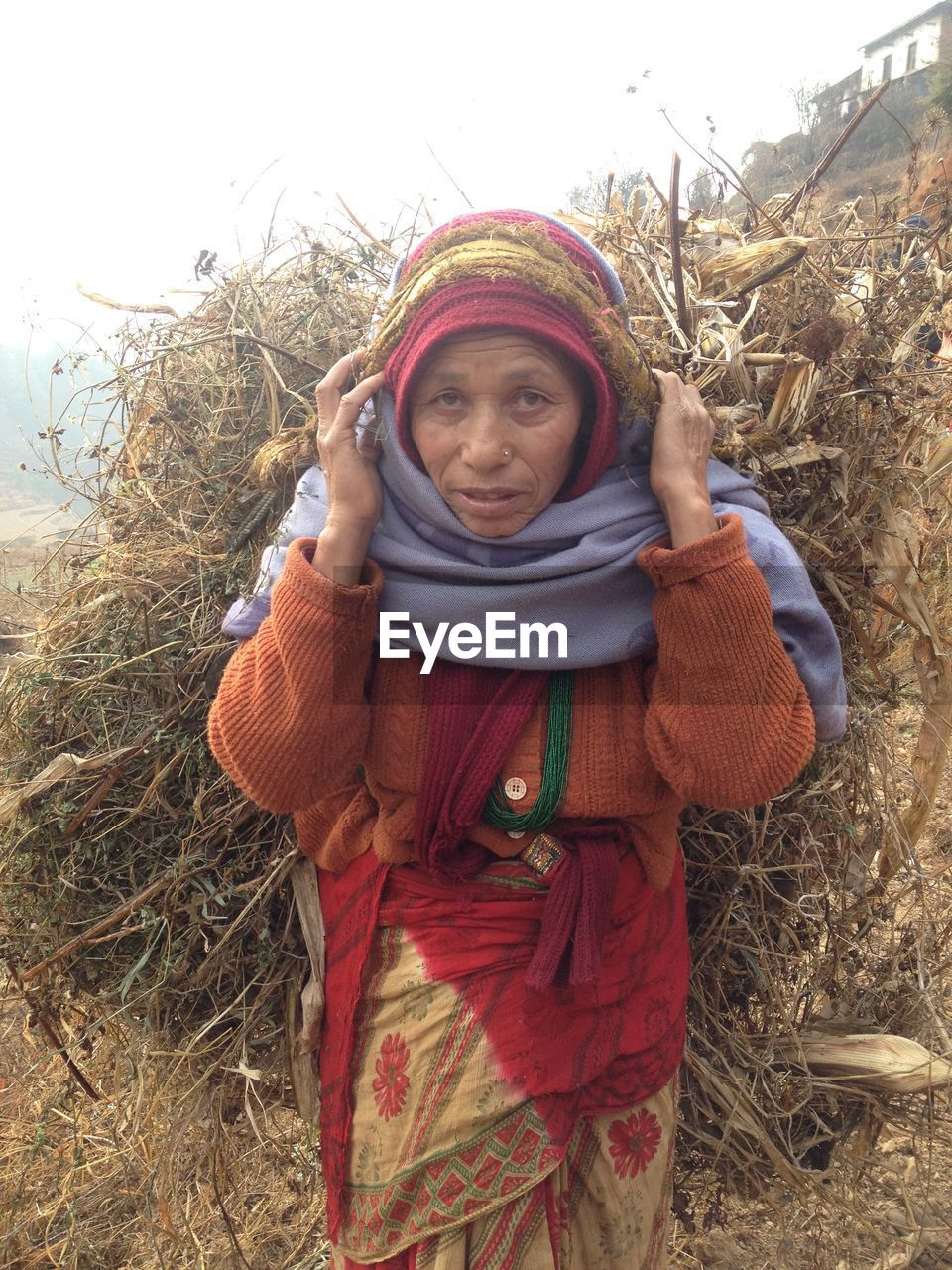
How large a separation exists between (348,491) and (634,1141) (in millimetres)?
1222

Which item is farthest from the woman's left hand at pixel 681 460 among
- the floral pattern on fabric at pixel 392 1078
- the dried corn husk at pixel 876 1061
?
the dried corn husk at pixel 876 1061

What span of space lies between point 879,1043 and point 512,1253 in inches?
46.4

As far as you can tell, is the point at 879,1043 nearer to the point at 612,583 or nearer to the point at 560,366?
the point at 612,583

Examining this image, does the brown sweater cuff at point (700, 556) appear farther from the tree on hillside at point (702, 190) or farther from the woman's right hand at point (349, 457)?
the tree on hillside at point (702, 190)

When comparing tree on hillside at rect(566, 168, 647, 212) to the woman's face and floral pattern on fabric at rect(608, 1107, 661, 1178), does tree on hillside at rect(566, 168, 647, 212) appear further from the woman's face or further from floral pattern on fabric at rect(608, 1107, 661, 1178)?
floral pattern on fabric at rect(608, 1107, 661, 1178)

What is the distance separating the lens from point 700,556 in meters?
1.21

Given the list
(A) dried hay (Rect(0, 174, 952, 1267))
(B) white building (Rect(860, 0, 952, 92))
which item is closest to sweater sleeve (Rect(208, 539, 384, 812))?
(A) dried hay (Rect(0, 174, 952, 1267))

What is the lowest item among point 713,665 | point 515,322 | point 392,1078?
point 392,1078

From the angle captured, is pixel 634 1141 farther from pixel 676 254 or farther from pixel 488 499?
pixel 676 254

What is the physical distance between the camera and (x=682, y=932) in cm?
→ 164

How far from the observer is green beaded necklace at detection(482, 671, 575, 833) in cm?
134

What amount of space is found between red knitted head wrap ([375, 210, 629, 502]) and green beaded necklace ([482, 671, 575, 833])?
0.32 m

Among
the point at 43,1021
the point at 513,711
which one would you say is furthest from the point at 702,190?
the point at 43,1021

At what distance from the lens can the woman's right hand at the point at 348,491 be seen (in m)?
1.31
